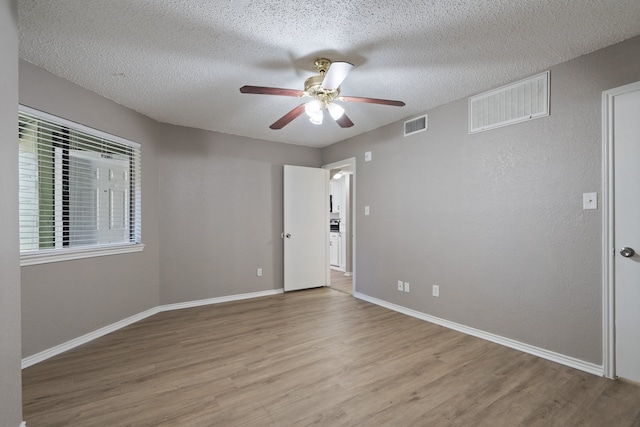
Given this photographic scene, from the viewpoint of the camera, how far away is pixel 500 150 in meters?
2.86

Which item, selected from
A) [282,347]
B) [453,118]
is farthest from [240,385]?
[453,118]

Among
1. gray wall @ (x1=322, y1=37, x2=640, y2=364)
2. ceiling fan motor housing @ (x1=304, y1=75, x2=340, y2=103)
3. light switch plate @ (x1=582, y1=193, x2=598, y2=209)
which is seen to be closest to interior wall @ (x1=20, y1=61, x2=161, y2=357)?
ceiling fan motor housing @ (x1=304, y1=75, x2=340, y2=103)

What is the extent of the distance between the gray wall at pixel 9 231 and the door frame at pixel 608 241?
3.72m

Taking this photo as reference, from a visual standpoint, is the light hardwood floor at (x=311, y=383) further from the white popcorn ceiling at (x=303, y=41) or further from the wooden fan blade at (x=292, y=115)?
the white popcorn ceiling at (x=303, y=41)

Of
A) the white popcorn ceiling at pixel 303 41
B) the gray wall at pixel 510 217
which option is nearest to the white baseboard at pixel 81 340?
the white popcorn ceiling at pixel 303 41

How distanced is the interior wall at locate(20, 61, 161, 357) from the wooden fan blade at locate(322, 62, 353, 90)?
2402 millimetres

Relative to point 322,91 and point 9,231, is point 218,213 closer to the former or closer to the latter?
point 322,91

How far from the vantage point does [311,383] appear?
2164 mm

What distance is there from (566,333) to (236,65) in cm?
349

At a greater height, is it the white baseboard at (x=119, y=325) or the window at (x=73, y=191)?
the window at (x=73, y=191)

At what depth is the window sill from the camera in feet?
7.95

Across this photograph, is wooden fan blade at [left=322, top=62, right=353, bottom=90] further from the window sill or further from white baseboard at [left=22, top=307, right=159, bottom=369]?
white baseboard at [left=22, top=307, right=159, bottom=369]

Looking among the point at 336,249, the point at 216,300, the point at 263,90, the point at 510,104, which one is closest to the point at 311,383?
the point at 263,90

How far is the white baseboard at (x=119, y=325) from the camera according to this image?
2.49 meters
